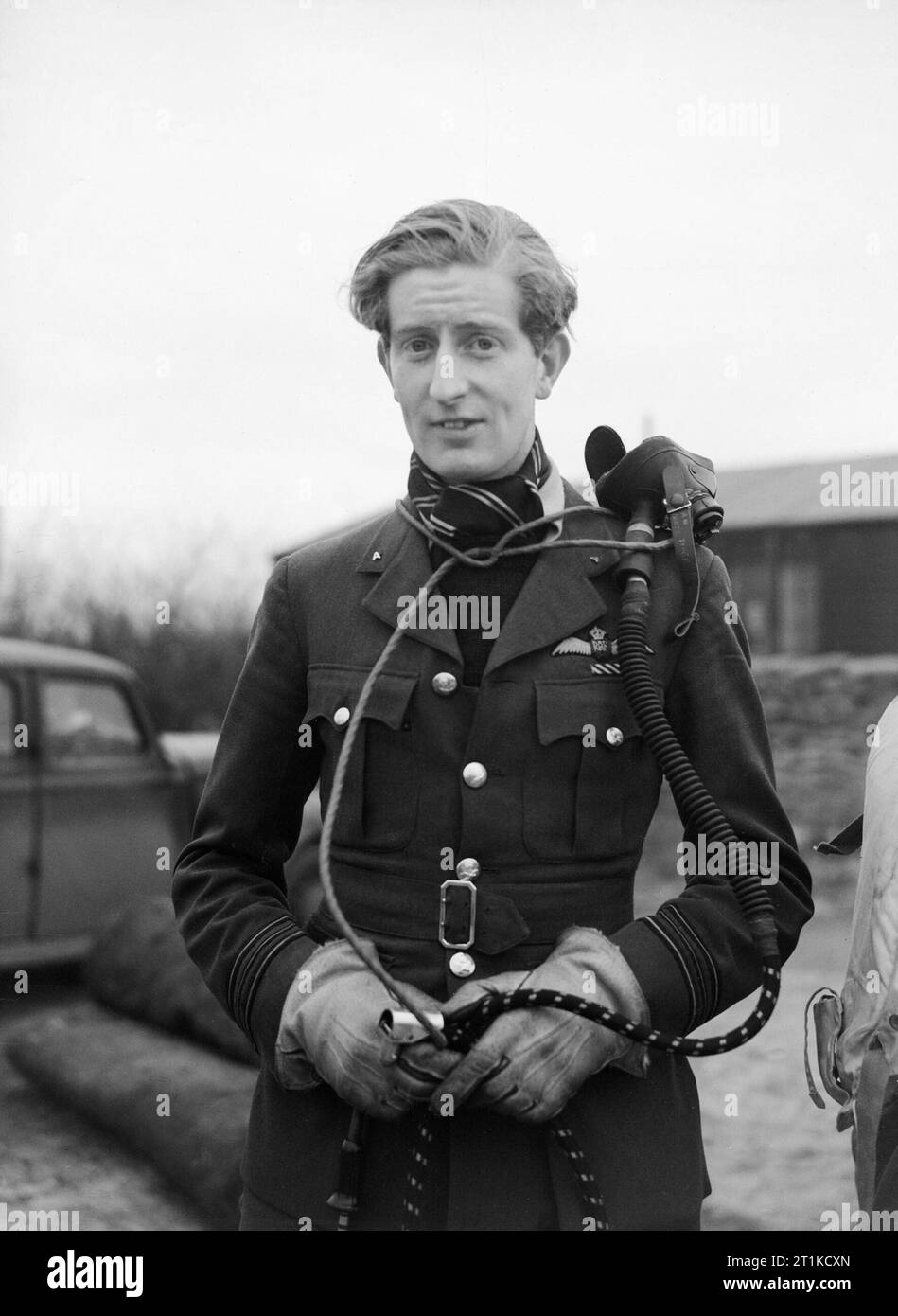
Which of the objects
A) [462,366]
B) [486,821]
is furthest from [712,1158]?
[462,366]

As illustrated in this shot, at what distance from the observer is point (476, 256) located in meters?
1.86

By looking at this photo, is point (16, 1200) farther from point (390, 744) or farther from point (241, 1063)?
point (390, 744)

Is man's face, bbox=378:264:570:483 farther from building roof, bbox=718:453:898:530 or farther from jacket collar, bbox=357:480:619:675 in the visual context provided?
building roof, bbox=718:453:898:530

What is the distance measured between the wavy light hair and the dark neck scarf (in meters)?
0.20

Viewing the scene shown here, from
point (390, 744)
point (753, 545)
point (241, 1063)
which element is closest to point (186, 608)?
point (753, 545)

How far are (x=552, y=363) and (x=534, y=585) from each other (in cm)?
Answer: 36

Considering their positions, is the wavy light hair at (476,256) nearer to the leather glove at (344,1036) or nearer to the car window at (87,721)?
the leather glove at (344,1036)

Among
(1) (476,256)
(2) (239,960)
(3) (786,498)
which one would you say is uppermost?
(3) (786,498)

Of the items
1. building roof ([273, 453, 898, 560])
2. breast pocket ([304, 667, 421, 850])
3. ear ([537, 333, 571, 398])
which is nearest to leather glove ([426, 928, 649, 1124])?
breast pocket ([304, 667, 421, 850])

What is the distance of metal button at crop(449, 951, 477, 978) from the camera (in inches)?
71.2

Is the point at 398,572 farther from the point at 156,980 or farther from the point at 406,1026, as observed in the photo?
the point at 156,980

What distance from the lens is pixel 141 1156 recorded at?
432 centimetres
